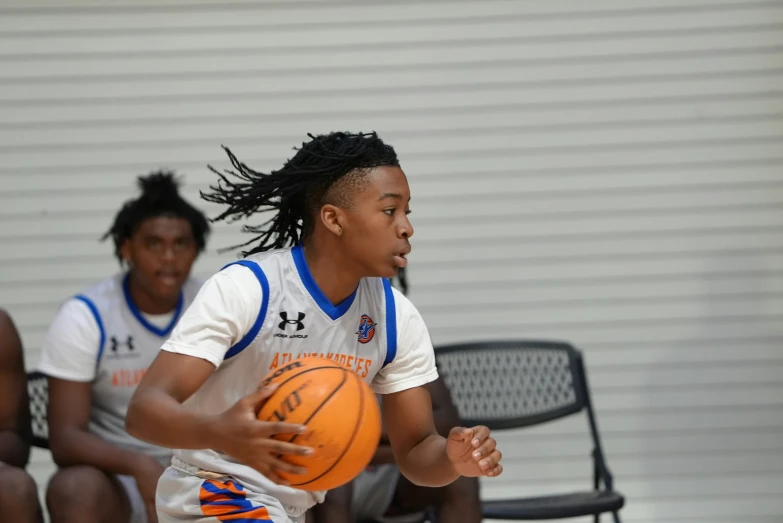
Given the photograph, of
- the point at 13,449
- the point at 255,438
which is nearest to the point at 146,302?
the point at 13,449

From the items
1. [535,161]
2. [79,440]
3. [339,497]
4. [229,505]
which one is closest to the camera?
[229,505]

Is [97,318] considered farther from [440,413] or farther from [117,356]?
[440,413]

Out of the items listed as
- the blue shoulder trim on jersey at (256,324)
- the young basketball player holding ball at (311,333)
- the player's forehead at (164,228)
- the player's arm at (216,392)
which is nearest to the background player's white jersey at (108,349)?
the player's forehead at (164,228)

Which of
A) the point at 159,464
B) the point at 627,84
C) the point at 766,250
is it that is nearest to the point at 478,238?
the point at 627,84

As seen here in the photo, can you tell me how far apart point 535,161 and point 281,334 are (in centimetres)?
327

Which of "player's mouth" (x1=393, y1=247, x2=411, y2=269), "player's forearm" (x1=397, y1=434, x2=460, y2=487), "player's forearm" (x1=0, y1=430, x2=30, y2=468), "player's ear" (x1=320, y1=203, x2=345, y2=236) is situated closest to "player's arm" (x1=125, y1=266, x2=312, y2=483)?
"player's ear" (x1=320, y1=203, x2=345, y2=236)

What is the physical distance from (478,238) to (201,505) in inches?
130

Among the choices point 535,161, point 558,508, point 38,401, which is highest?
point 535,161

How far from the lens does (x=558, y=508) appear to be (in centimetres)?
439

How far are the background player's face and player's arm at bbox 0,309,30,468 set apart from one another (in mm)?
582

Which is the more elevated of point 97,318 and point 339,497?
point 97,318

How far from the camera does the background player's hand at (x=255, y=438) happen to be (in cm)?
233

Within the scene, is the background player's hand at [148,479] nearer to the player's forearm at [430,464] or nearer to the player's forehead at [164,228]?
the player's forehead at [164,228]

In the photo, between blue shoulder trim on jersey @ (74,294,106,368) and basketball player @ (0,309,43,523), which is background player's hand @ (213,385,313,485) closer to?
basketball player @ (0,309,43,523)
